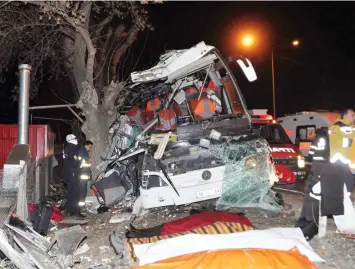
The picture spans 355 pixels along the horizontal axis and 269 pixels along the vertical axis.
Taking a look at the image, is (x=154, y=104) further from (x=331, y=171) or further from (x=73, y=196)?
(x=331, y=171)

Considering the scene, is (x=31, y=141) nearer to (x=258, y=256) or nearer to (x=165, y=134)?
(x=165, y=134)

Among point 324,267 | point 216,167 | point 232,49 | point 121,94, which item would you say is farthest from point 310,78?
point 324,267

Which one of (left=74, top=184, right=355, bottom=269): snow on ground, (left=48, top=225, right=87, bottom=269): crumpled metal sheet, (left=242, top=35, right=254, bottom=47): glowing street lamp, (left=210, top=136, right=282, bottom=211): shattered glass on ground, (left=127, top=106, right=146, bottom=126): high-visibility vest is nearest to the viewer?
(left=48, top=225, right=87, bottom=269): crumpled metal sheet

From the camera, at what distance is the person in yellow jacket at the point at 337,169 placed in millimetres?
4996

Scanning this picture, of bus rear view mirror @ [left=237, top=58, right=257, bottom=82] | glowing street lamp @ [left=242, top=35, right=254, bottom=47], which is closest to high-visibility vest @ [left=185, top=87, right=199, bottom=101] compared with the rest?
bus rear view mirror @ [left=237, top=58, right=257, bottom=82]

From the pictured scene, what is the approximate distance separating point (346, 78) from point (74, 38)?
882 inches

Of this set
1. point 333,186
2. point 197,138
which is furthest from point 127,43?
point 333,186

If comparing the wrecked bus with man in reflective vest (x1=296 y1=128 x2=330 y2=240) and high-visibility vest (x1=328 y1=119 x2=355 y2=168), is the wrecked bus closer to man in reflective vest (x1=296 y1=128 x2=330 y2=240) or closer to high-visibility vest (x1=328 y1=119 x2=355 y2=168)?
man in reflective vest (x1=296 y1=128 x2=330 y2=240)

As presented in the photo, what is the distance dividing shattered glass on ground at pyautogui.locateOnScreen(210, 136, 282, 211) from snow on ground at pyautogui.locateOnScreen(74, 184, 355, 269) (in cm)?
35

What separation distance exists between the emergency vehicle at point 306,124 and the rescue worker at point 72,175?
7955 mm

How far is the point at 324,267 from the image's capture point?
4.33 metres

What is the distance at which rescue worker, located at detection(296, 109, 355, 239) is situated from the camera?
502 centimetres

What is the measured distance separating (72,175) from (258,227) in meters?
3.69

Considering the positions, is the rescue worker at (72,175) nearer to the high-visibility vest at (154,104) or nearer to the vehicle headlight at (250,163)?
the high-visibility vest at (154,104)
